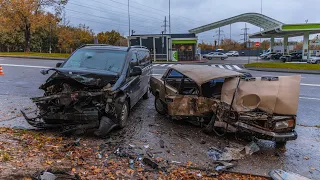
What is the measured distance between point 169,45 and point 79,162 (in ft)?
110

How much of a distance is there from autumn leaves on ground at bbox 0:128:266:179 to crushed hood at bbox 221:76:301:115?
1.46m

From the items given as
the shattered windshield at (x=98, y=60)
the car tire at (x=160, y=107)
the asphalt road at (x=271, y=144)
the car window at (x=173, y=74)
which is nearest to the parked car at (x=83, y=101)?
the shattered windshield at (x=98, y=60)

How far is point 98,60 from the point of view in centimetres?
650

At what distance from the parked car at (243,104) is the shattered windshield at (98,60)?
1633 mm

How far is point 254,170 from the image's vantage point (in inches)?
170

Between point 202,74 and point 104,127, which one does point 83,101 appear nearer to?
point 104,127

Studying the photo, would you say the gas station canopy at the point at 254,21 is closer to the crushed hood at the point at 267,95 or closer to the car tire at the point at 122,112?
the crushed hood at the point at 267,95

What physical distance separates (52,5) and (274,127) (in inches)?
1515

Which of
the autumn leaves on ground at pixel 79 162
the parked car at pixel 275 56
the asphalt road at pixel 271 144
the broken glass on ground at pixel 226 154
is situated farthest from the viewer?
the parked car at pixel 275 56

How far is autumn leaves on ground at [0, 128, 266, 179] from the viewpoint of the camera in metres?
3.70

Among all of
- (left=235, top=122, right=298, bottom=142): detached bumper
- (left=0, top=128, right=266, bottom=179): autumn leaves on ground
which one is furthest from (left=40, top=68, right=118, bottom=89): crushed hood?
(left=235, top=122, right=298, bottom=142): detached bumper

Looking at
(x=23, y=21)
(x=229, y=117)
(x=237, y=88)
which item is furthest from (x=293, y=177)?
(x=23, y=21)

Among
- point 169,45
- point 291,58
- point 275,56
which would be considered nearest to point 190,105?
point 169,45

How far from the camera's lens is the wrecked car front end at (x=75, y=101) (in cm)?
505
